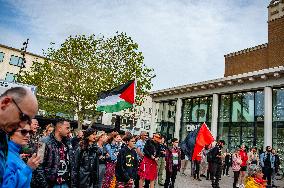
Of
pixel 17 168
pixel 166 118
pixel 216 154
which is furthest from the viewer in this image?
pixel 166 118

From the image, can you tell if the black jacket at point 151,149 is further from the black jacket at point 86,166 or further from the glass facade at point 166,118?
the glass facade at point 166,118

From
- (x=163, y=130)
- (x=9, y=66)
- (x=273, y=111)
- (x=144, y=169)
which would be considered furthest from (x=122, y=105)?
(x=9, y=66)

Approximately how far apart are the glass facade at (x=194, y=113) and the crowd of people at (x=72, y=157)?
41.2ft

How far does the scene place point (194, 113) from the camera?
30734 mm

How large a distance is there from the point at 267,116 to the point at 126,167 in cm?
1705

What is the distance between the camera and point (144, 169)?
10.3 metres

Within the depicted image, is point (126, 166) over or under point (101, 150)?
under

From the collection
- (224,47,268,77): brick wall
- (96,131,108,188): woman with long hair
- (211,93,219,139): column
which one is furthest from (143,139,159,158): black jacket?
(224,47,268,77): brick wall

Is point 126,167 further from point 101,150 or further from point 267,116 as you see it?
point 267,116

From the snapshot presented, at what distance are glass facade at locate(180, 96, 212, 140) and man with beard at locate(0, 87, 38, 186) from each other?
27189mm

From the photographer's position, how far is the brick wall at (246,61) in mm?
30109

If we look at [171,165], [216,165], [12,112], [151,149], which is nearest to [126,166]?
[151,149]

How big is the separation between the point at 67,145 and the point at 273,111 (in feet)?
66.4

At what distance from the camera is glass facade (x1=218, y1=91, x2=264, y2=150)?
23.1m
